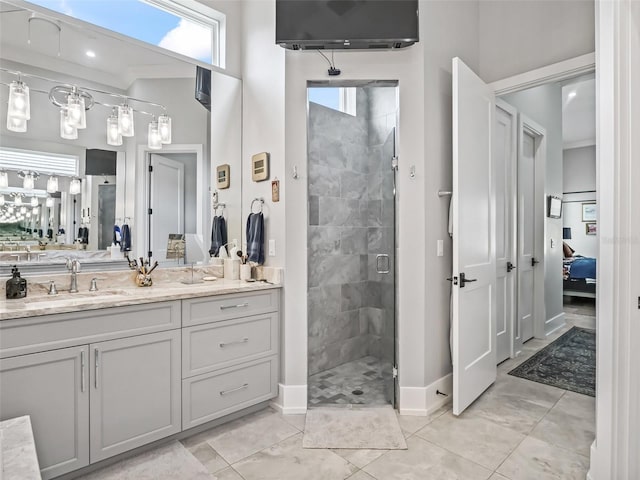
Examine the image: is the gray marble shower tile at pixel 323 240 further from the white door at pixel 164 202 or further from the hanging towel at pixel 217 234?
the white door at pixel 164 202

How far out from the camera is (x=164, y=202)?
270 cm

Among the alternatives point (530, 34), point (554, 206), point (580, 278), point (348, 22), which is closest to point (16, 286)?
point (348, 22)

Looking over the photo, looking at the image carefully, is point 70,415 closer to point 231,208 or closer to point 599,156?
point 231,208

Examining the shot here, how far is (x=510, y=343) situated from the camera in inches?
143

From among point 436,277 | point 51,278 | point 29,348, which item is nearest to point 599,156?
point 436,277

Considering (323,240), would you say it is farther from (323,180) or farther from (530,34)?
(530,34)

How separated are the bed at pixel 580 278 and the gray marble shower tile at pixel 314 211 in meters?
5.16

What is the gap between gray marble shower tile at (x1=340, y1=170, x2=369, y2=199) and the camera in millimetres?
3445

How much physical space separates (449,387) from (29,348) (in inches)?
103

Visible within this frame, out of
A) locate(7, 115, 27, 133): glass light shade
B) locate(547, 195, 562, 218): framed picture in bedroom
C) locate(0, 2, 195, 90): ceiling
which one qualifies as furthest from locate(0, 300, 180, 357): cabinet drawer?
locate(547, 195, 562, 218): framed picture in bedroom

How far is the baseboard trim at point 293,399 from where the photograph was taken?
251 cm

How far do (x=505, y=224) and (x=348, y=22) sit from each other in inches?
95.2

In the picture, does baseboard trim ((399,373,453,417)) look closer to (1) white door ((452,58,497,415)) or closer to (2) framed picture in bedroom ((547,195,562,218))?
(1) white door ((452,58,497,415))

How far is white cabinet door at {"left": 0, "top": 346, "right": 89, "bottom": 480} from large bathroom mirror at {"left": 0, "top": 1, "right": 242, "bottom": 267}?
759 millimetres
